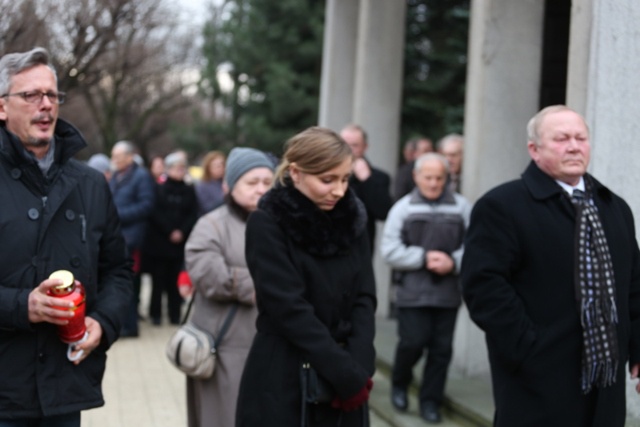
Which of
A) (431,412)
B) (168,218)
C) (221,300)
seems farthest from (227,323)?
(168,218)

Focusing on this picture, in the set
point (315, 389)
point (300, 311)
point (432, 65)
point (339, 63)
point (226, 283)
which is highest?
point (432, 65)

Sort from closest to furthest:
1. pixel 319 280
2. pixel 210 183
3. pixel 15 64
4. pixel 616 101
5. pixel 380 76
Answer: pixel 15 64
pixel 319 280
pixel 616 101
pixel 380 76
pixel 210 183

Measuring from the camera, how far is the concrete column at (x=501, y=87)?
28.5 feet

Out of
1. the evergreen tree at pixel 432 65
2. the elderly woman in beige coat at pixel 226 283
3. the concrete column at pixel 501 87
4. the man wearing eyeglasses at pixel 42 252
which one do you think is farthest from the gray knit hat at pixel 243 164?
the evergreen tree at pixel 432 65

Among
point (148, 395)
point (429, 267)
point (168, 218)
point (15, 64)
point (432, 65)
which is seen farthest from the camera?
point (432, 65)

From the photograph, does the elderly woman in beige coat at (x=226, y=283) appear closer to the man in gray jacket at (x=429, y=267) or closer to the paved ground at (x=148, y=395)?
the man in gray jacket at (x=429, y=267)

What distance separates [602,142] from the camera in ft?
20.0

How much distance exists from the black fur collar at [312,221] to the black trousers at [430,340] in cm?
342

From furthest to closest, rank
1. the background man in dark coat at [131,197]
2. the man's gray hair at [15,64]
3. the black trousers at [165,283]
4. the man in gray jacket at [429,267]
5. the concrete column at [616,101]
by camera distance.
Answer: the black trousers at [165,283] < the background man in dark coat at [131,197] < the man in gray jacket at [429,267] < the concrete column at [616,101] < the man's gray hair at [15,64]

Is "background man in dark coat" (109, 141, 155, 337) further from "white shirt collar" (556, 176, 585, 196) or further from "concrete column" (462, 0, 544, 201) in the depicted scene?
"white shirt collar" (556, 176, 585, 196)

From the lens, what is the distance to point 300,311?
4188 mm

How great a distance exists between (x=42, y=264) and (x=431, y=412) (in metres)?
4.43

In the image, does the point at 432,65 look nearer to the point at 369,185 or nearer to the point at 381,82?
the point at 381,82

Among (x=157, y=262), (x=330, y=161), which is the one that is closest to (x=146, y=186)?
(x=157, y=262)
